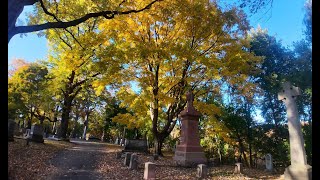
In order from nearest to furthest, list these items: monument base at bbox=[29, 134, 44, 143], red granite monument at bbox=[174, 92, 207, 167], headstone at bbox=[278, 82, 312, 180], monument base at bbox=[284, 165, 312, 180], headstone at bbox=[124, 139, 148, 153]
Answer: monument base at bbox=[284, 165, 312, 180] → headstone at bbox=[278, 82, 312, 180] → red granite monument at bbox=[174, 92, 207, 167] → monument base at bbox=[29, 134, 44, 143] → headstone at bbox=[124, 139, 148, 153]

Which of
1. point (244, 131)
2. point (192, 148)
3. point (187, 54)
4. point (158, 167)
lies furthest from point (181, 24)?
point (244, 131)

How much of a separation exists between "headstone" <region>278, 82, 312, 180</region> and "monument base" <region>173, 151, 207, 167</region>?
4.84 metres

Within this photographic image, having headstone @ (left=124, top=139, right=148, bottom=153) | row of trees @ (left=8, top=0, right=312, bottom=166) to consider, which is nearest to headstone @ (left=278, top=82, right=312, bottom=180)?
row of trees @ (left=8, top=0, right=312, bottom=166)

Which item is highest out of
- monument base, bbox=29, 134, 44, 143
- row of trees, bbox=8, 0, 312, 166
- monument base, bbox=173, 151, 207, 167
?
row of trees, bbox=8, 0, 312, 166

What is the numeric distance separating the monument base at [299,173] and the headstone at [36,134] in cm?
1386

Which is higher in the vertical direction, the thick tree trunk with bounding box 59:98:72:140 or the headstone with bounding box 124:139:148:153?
the thick tree trunk with bounding box 59:98:72:140

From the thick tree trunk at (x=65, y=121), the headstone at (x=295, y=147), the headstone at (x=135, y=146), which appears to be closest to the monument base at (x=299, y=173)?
the headstone at (x=295, y=147)

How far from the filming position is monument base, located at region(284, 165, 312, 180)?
819cm

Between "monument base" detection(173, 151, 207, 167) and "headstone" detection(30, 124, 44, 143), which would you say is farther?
"headstone" detection(30, 124, 44, 143)

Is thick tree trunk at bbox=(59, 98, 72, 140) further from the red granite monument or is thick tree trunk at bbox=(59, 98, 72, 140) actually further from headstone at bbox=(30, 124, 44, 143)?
the red granite monument

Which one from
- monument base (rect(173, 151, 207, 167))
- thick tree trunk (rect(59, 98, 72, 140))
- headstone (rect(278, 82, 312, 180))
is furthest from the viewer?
thick tree trunk (rect(59, 98, 72, 140))

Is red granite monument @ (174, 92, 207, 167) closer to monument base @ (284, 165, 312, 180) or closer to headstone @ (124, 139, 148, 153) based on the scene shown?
headstone @ (124, 139, 148, 153)

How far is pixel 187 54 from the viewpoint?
13250 mm
